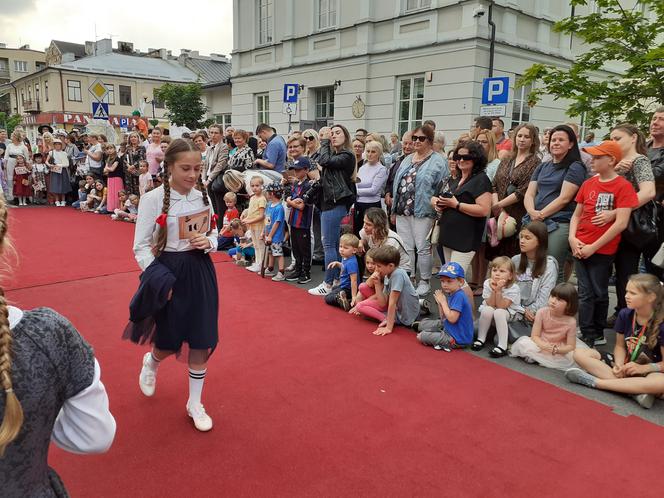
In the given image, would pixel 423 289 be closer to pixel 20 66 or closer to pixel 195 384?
pixel 195 384

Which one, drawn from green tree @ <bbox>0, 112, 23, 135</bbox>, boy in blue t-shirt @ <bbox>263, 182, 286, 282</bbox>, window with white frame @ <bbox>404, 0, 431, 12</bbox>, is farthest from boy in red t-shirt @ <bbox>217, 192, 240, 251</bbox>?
green tree @ <bbox>0, 112, 23, 135</bbox>

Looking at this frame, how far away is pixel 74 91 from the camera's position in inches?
2004

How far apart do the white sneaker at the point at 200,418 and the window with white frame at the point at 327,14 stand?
1676 centimetres

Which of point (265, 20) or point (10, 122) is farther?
point (10, 122)

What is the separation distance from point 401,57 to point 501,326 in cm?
1270

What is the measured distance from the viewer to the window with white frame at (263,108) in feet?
67.9

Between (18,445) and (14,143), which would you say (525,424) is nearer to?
(18,445)

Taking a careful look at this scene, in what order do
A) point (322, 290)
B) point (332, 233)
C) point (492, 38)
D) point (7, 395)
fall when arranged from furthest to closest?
point (492, 38), point (332, 233), point (322, 290), point (7, 395)

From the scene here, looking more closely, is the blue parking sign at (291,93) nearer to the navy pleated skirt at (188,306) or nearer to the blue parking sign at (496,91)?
the blue parking sign at (496,91)

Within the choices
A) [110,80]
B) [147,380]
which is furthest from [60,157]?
[110,80]

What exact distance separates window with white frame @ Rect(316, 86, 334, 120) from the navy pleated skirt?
51.5ft

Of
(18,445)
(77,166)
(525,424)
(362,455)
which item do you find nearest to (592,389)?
(525,424)

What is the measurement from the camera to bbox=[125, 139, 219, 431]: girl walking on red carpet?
10.1 feet

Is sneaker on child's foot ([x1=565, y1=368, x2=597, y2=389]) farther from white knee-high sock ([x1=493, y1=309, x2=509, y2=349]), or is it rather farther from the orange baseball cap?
the orange baseball cap
